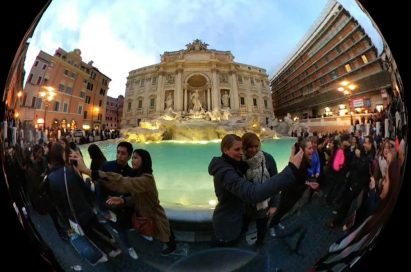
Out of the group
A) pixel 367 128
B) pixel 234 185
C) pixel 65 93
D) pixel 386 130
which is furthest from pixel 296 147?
pixel 65 93

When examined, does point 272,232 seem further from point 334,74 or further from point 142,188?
point 334,74

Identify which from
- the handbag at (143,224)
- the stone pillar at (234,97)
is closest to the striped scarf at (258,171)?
the stone pillar at (234,97)

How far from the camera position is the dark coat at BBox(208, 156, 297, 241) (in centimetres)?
159

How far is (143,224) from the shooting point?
172 cm

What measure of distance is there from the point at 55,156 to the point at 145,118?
0.69 m

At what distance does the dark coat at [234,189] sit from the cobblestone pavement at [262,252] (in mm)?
191

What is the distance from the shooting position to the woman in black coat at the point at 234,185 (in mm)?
1591

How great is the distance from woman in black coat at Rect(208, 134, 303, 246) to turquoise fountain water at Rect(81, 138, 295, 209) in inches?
1.8

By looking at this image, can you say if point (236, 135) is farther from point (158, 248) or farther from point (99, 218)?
point (99, 218)

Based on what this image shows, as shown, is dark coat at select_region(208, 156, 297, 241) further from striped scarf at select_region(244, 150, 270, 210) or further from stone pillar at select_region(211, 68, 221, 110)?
stone pillar at select_region(211, 68, 221, 110)

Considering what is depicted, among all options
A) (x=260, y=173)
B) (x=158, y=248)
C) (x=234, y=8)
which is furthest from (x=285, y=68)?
(x=158, y=248)

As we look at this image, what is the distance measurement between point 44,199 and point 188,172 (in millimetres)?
1309

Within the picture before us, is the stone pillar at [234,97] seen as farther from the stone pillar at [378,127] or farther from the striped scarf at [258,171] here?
the stone pillar at [378,127]

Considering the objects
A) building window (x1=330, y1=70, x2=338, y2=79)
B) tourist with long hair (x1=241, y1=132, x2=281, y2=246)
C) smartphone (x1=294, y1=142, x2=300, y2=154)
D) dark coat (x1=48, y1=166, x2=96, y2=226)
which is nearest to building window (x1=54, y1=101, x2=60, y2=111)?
dark coat (x1=48, y1=166, x2=96, y2=226)
